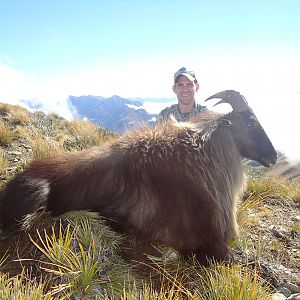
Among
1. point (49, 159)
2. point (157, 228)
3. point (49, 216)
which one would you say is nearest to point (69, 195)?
point (49, 216)

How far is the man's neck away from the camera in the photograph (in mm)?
7063

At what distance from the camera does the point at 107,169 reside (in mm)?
3844

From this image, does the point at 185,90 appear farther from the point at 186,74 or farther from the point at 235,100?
the point at 235,100

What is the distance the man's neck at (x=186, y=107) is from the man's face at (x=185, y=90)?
0.25 ft

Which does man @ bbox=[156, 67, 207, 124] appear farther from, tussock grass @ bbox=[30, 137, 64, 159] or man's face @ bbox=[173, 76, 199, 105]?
tussock grass @ bbox=[30, 137, 64, 159]

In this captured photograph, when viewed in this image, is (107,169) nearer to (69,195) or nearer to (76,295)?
(69,195)

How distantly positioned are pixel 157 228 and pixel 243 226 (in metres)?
1.67

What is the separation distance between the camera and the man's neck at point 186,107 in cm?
706

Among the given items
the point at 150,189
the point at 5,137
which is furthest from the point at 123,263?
the point at 5,137

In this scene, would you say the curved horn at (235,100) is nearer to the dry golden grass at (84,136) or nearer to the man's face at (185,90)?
the man's face at (185,90)

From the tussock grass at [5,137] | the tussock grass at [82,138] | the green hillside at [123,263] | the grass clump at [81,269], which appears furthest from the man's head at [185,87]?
the grass clump at [81,269]

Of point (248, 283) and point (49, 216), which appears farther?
point (49, 216)

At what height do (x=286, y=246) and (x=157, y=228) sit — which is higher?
(x=157, y=228)

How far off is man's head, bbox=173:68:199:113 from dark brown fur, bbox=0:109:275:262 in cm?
280
